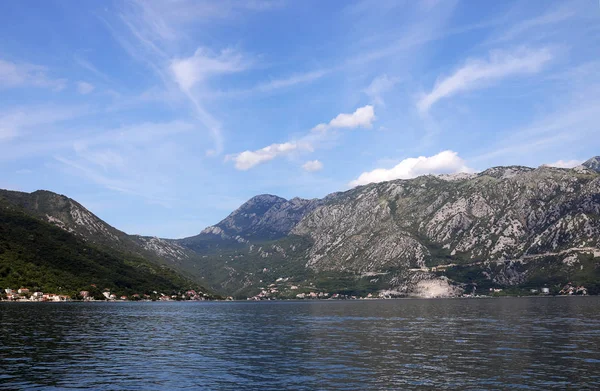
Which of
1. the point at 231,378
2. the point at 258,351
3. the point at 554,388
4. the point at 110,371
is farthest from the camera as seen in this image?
the point at 258,351

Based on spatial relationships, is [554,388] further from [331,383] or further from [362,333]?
[362,333]

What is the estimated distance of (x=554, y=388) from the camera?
133ft

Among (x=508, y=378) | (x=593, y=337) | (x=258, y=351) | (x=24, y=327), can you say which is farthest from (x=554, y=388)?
(x=24, y=327)

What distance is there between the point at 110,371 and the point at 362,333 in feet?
192

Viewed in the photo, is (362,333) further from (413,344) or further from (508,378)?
(508,378)

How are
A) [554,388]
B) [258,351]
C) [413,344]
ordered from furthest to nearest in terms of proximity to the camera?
[413,344]
[258,351]
[554,388]

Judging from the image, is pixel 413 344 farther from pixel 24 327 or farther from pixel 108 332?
pixel 24 327

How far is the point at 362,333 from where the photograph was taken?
317 ft

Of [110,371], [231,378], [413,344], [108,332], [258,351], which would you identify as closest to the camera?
[231,378]

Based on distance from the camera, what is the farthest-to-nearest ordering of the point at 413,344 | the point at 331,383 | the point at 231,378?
1. the point at 413,344
2. the point at 231,378
3. the point at 331,383

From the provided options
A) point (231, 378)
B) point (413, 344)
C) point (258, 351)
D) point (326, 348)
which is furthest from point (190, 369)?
point (413, 344)

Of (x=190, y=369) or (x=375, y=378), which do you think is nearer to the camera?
(x=375, y=378)

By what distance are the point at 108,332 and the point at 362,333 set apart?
54.5 metres

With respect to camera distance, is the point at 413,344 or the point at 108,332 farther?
the point at 108,332
